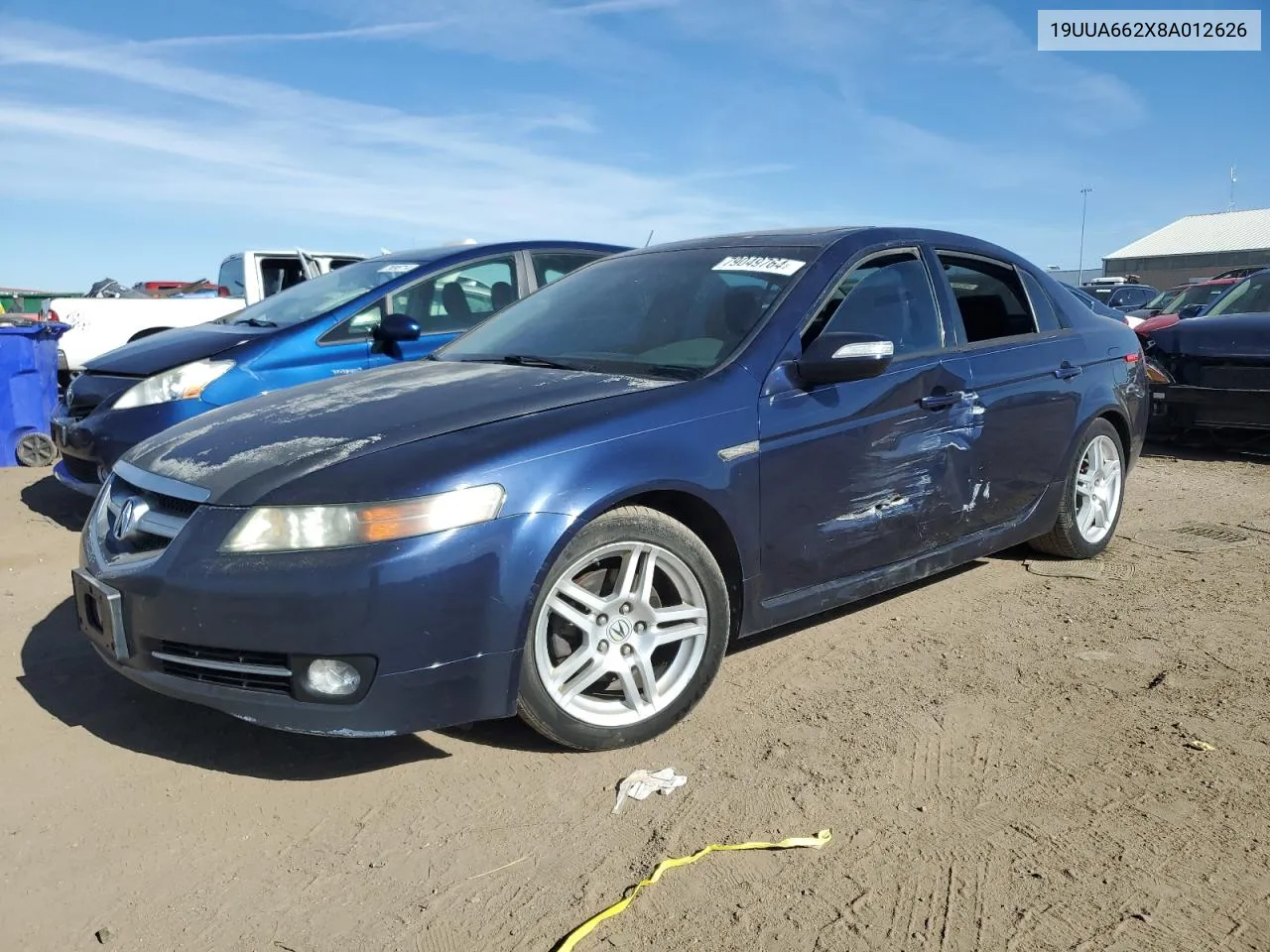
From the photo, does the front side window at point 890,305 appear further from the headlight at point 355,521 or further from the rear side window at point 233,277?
the rear side window at point 233,277

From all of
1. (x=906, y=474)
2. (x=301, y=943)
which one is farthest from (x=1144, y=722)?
(x=301, y=943)

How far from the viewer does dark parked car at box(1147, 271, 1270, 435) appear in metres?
7.50

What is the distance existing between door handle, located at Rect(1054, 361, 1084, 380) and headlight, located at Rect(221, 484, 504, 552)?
116 inches

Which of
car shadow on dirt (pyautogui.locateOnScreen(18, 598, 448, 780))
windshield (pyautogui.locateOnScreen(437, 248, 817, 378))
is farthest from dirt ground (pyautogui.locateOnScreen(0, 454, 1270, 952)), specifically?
windshield (pyautogui.locateOnScreen(437, 248, 817, 378))

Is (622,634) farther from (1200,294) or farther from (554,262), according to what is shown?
(1200,294)

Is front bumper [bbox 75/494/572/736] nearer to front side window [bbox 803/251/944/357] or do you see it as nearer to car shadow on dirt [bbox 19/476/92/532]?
front side window [bbox 803/251/944/357]

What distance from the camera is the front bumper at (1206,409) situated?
752 centimetres

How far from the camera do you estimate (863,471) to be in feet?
11.9

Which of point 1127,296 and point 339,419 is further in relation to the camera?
point 1127,296

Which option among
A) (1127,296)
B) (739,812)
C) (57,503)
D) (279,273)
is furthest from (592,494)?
(1127,296)

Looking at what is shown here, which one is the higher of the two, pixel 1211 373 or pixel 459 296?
pixel 459 296

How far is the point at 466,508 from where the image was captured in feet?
8.89

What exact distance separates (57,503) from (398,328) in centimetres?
290

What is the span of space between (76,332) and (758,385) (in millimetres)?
10069
